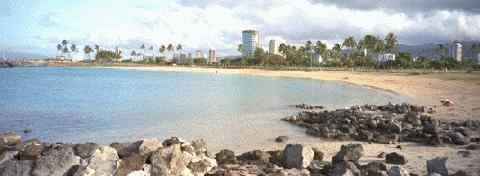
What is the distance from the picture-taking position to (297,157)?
42.1 feet

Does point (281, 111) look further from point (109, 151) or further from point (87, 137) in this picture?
point (109, 151)

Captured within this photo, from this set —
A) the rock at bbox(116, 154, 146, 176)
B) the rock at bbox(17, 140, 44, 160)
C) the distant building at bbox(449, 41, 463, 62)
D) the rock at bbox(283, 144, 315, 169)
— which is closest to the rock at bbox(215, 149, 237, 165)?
the rock at bbox(283, 144, 315, 169)

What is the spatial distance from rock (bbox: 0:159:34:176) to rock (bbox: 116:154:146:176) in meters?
1.92

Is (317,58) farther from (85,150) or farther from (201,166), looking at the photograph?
(85,150)

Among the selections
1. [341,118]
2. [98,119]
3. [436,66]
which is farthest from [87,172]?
[436,66]

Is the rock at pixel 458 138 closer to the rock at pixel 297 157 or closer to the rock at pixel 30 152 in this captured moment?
the rock at pixel 297 157

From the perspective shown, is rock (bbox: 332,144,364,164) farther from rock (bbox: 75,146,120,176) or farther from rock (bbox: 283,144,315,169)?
rock (bbox: 75,146,120,176)

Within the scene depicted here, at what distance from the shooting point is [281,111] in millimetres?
34375

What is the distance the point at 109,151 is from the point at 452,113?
2445 centimetres

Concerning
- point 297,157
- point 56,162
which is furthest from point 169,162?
point 297,157

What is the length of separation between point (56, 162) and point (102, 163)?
943 mm

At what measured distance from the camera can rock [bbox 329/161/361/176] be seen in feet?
36.5

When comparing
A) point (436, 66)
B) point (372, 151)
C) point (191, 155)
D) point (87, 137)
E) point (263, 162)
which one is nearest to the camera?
point (191, 155)

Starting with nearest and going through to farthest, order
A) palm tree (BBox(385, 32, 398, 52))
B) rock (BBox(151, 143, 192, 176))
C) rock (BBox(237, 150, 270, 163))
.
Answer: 1. rock (BBox(151, 143, 192, 176))
2. rock (BBox(237, 150, 270, 163))
3. palm tree (BBox(385, 32, 398, 52))
